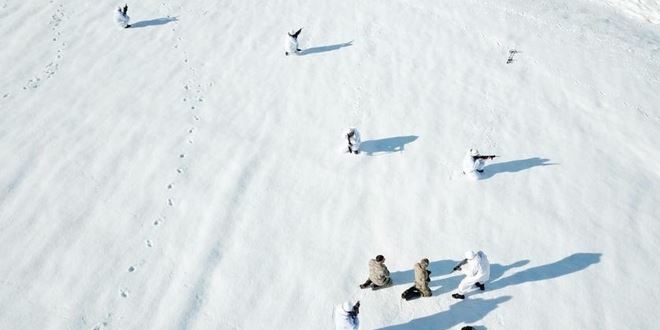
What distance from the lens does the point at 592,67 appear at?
15.1m

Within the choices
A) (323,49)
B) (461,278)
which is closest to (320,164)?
(461,278)

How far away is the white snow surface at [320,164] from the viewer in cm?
912

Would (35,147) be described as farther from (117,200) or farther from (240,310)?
(240,310)

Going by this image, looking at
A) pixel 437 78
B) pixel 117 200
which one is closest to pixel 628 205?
pixel 437 78

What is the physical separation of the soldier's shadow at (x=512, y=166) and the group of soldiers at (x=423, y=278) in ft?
11.2

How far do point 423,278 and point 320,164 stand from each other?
448cm

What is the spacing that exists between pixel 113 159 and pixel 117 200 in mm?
1524

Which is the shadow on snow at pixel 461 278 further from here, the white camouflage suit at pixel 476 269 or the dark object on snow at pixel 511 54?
the dark object on snow at pixel 511 54

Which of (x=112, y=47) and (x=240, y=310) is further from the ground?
(x=112, y=47)

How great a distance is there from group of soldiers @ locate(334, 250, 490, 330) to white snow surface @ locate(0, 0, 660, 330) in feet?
0.89

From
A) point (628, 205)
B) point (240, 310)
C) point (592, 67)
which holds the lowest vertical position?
point (240, 310)

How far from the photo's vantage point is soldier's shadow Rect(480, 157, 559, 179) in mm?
11594

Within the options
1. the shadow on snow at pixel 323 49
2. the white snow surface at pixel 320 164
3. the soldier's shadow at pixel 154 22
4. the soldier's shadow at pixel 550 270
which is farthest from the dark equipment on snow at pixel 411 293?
the soldier's shadow at pixel 154 22

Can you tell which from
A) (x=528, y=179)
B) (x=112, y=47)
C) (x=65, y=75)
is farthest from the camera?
(x=112, y=47)
